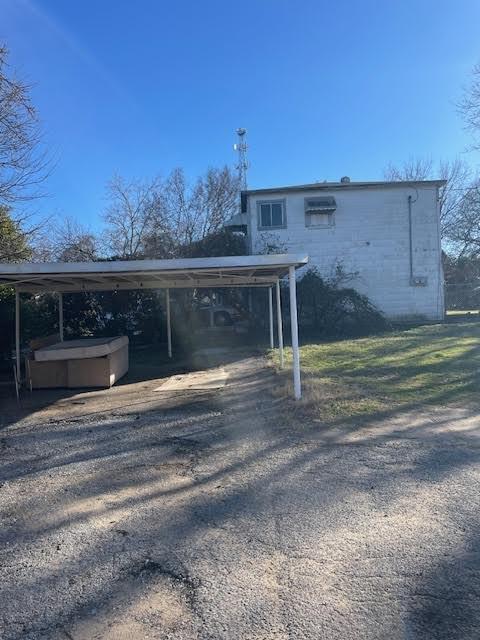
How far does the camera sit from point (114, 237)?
2102 centimetres

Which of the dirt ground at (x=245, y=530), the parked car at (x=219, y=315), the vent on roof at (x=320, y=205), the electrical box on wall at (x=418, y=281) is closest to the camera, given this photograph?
the dirt ground at (x=245, y=530)

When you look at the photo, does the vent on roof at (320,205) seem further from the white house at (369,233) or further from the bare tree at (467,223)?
the bare tree at (467,223)

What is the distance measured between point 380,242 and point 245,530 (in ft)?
62.0

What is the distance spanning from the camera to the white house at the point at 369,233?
2042 centimetres

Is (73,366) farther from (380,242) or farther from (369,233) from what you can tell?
(380,242)

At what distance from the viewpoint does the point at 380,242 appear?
814 inches

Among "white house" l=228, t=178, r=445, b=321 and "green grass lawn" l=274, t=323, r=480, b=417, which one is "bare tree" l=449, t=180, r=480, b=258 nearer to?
"white house" l=228, t=178, r=445, b=321

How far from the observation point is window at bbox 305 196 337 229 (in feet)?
66.6

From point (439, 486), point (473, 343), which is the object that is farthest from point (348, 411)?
point (473, 343)

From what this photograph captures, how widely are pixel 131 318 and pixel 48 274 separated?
939 centimetres

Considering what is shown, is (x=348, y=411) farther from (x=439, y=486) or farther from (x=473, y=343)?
(x=473, y=343)

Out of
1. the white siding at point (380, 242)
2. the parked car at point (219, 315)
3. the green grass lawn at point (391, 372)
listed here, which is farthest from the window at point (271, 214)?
the green grass lawn at point (391, 372)

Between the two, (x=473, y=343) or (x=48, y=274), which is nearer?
(x=48, y=274)

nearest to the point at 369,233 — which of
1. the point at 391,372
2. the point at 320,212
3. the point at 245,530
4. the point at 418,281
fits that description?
the point at 320,212
